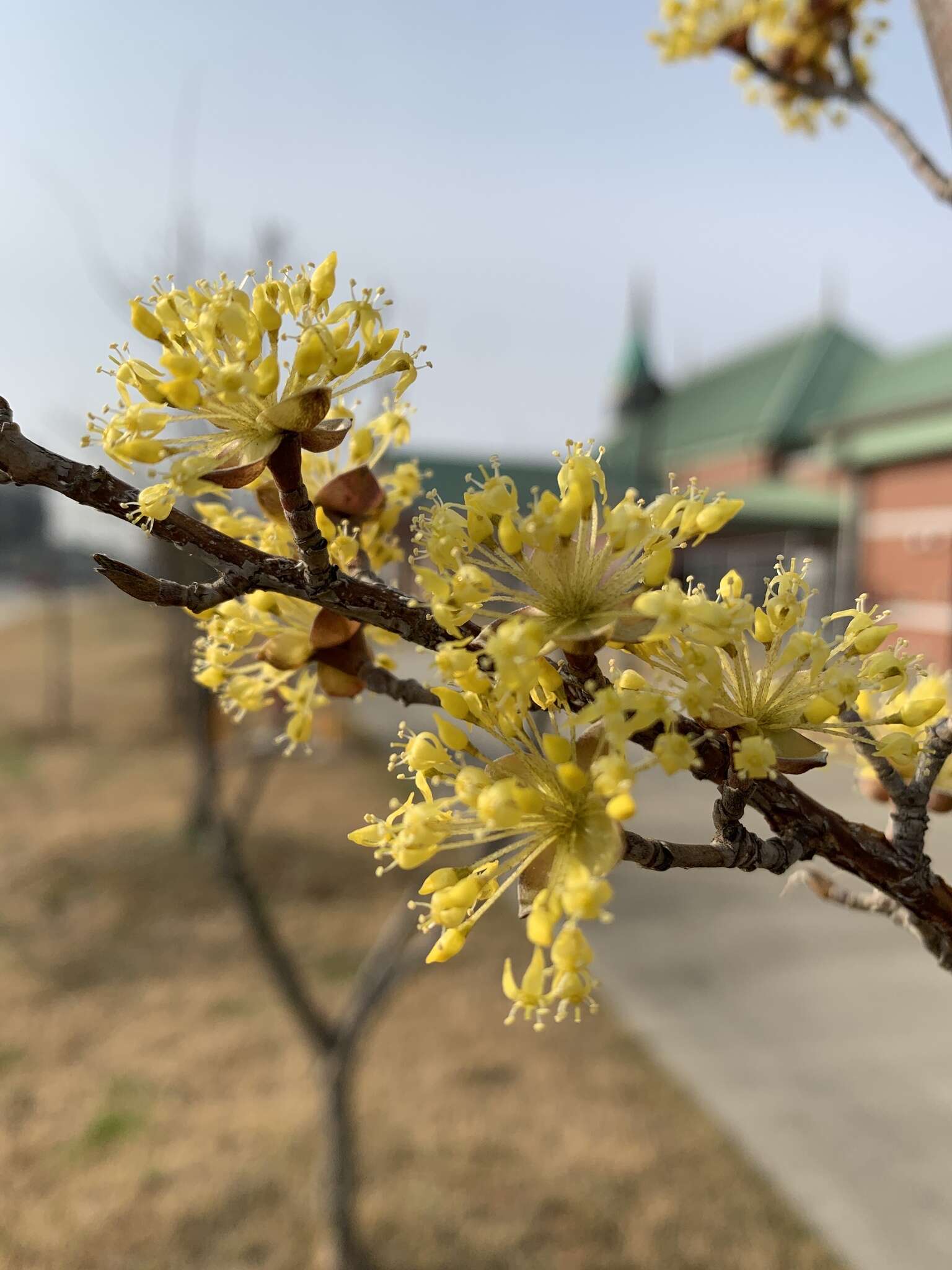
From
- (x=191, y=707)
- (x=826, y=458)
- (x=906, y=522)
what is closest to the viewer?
(x=191, y=707)

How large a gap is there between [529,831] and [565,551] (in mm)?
199

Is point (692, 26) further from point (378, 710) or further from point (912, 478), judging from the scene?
point (378, 710)

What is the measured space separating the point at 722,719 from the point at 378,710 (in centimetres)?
1103

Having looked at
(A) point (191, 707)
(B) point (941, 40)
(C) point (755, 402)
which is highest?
(C) point (755, 402)

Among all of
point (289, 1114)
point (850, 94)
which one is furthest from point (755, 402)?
point (850, 94)

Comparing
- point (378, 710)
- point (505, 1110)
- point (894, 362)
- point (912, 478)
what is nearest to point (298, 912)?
point (505, 1110)

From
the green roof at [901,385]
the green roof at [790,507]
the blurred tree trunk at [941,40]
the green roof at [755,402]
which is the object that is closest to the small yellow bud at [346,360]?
the blurred tree trunk at [941,40]

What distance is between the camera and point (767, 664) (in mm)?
677

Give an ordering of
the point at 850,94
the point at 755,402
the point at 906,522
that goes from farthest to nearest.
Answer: the point at 755,402
the point at 906,522
the point at 850,94

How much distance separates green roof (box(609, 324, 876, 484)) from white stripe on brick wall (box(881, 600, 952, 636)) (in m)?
4.67

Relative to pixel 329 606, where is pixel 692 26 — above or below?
above

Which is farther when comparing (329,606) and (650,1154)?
(650,1154)

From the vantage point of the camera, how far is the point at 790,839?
633 millimetres

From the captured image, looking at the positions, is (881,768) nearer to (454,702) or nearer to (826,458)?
(454,702)
